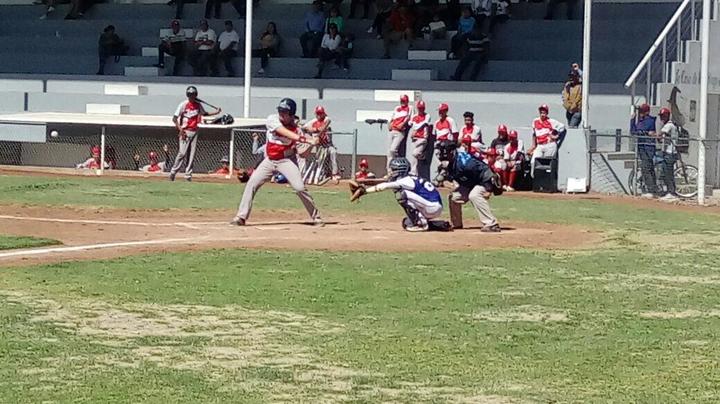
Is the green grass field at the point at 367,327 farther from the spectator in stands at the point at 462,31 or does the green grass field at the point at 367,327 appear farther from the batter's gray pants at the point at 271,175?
the spectator in stands at the point at 462,31

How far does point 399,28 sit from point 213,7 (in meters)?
6.26

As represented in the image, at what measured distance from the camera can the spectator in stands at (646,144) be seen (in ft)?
85.5

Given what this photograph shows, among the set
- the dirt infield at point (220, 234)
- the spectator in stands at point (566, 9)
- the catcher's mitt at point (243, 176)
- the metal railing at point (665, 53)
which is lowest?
the dirt infield at point (220, 234)

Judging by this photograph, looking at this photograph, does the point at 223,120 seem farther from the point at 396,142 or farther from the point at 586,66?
the point at 586,66

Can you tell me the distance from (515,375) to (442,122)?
59.9 feet

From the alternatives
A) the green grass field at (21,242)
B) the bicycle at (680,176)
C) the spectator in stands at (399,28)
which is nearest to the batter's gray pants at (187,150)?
the spectator in stands at (399,28)

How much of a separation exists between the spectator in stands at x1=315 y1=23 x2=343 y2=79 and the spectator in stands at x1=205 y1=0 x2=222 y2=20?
4.85 meters

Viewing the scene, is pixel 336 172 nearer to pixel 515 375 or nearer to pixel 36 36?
pixel 36 36

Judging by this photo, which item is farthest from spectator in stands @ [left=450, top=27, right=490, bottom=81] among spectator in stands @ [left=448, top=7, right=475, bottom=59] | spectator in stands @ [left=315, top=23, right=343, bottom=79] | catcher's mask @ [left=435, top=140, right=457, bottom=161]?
catcher's mask @ [left=435, top=140, right=457, bottom=161]

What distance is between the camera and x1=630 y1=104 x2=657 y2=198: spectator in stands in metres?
26.1

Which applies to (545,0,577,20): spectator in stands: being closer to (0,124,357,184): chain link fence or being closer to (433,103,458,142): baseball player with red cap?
(0,124,357,184): chain link fence

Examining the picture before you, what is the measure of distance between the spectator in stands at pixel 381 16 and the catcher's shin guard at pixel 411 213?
59.0ft

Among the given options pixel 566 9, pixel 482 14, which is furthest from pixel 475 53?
pixel 566 9

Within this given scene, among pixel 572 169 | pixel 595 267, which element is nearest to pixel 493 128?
pixel 572 169
